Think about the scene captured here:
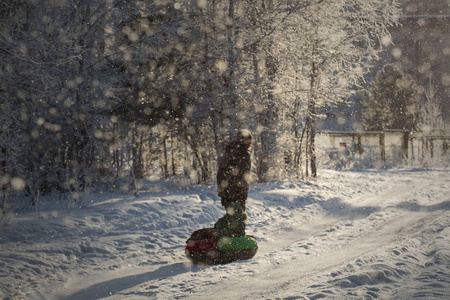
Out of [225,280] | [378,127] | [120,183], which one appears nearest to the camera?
[225,280]

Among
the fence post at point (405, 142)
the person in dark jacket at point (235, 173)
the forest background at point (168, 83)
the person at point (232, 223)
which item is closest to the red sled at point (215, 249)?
the person at point (232, 223)

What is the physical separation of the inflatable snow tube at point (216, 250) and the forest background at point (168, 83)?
→ 14.3 feet

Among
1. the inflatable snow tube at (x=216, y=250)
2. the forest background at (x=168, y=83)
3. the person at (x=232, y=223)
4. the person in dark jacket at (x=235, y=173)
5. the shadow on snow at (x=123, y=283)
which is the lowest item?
the shadow on snow at (x=123, y=283)

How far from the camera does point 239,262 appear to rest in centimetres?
586

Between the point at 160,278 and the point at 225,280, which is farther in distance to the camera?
the point at 160,278

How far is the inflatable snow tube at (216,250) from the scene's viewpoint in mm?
5781

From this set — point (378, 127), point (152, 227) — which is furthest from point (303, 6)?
point (378, 127)

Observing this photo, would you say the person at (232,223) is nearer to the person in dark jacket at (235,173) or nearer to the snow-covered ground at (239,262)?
the person in dark jacket at (235,173)

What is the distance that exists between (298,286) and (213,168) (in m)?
10.1

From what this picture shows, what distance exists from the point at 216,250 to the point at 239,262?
0.41m

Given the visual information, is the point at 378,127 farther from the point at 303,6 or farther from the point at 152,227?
the point at 152,227

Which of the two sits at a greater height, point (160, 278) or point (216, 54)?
point (216, 54)

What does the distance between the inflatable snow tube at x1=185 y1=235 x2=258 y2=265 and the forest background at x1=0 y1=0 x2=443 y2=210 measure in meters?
4.35

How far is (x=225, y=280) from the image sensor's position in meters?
4.94
